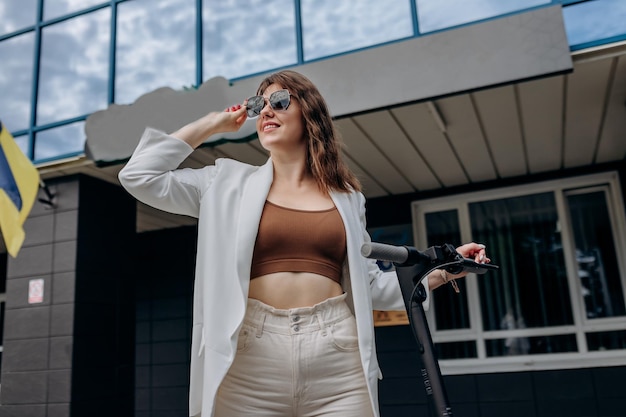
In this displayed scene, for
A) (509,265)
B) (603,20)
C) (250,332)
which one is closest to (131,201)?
(509,265)

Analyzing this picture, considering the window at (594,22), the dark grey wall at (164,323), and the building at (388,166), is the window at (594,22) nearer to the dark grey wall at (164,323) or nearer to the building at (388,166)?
the building at (388,166)

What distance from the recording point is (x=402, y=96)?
3.56m

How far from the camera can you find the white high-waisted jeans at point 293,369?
1253 millimetres

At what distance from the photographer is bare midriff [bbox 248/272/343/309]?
51.6 inches

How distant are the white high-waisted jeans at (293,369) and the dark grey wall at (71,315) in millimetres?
3814

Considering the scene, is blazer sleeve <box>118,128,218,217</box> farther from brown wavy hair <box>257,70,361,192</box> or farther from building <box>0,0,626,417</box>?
building <box>0,0,626,417</box>

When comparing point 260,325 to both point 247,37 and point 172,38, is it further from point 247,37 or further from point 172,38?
→ point 172,38

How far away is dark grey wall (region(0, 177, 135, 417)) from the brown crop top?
3824mm

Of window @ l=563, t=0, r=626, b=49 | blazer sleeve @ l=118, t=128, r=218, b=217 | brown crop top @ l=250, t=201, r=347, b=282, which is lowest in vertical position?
brown crop top @ l=250, t=201, r=347, b=282

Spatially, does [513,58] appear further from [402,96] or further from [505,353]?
[505,353]

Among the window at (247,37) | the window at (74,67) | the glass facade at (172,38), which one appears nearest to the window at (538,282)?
the glass facade at (172,38)

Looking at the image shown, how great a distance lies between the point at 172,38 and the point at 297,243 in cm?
402

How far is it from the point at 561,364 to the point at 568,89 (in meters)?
2.54

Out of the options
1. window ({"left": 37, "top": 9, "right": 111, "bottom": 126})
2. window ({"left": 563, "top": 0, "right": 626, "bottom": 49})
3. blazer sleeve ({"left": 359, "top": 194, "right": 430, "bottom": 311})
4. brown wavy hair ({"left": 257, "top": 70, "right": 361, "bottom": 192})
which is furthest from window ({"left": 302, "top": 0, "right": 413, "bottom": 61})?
blazer sleeve ({"left": 359, "top": 194, "right": 430, "bottom": 311})
